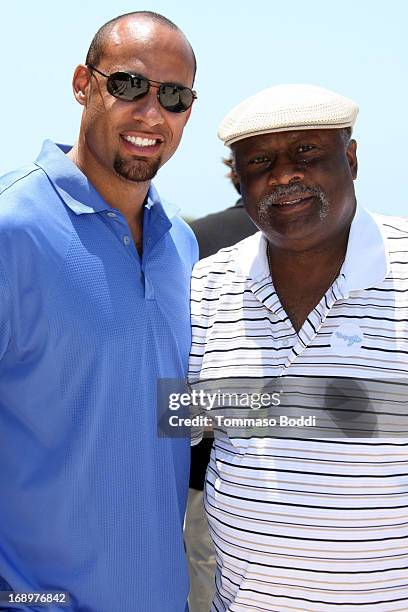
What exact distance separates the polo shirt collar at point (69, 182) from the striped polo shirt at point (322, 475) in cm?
65

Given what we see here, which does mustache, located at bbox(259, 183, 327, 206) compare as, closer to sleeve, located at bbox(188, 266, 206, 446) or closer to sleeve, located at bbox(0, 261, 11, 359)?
sleeve, located at bbox(188, 266, 206, 446)

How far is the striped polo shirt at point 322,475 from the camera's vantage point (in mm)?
2631

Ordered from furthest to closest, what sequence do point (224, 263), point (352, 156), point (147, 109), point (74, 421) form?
1. point (224, 263)
2. point (352, 156)
3. point (147, 109)
4. point (74, 421)

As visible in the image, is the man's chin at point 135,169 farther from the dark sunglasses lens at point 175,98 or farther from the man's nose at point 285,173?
the man's nose at point 285,173

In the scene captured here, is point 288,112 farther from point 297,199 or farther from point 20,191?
point 20,191

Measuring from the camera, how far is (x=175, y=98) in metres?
2.99

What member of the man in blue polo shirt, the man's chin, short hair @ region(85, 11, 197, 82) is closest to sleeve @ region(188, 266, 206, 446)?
the man in blue polo shirt

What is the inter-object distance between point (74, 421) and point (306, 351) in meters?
0.78

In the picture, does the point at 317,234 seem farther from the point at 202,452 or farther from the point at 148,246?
the point at 202,452

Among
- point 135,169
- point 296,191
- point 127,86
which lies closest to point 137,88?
point 127,86

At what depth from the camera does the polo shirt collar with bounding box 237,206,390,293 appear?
279 centimetres

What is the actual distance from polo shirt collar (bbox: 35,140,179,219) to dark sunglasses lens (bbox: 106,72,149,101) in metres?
0.28

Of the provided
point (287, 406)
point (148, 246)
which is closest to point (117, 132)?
point (148, 246)

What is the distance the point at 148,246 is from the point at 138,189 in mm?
205
